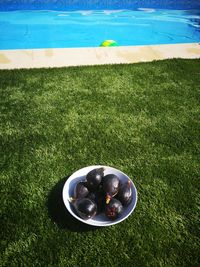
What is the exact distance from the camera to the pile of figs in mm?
2980

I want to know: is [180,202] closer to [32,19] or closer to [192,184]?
[192,184]

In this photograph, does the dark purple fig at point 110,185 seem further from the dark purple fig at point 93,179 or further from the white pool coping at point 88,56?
the white pool coping at point 88,56

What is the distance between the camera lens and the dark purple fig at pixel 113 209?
2969 mm

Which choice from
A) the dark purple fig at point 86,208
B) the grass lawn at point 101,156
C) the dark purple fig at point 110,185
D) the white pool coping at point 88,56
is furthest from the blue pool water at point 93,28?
the dark purple fig at point 86,208

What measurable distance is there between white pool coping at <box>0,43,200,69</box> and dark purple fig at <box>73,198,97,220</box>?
441 centimetres

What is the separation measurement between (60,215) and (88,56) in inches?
192

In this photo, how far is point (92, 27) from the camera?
12.6m

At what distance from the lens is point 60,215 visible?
3.37 m

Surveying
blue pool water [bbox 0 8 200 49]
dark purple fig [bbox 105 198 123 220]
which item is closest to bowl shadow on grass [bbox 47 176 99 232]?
dark purple fig [bbox 105 198 123 220]

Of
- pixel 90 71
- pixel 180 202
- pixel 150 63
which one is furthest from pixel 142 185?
pixel 150 63

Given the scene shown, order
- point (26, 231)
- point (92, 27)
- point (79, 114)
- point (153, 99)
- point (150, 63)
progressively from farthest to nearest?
point (92, 27)
point (150, 63)
point (153, 99)
point (79, 114)
point (26, 231)

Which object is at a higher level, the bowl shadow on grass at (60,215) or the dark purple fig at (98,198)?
the dark purple fig at (98,198)

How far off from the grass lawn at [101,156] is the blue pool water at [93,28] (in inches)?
210

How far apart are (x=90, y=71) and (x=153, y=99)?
5.68 feet
